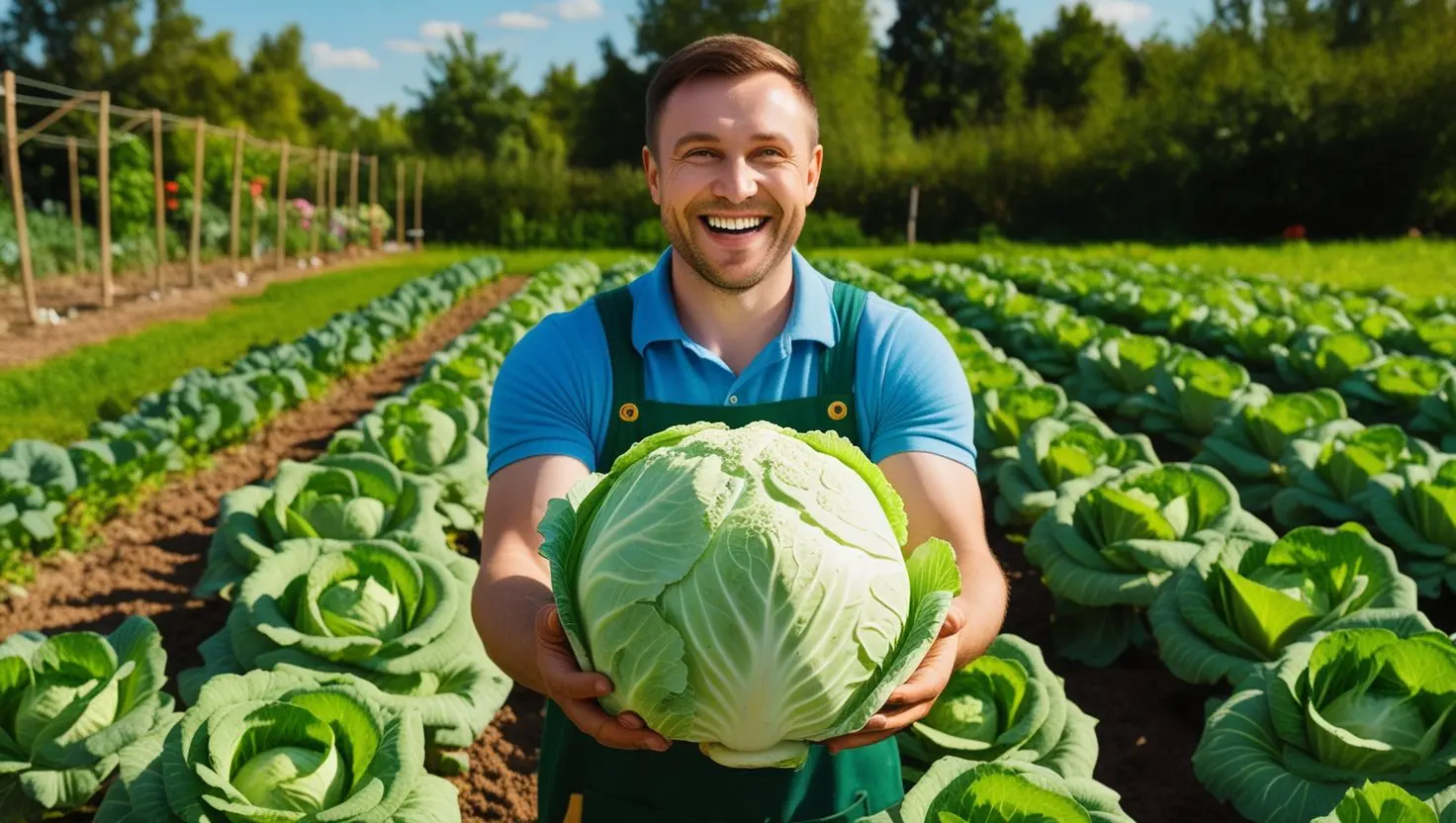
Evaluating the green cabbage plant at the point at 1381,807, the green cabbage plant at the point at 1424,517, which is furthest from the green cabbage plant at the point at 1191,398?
the green cabbage plant at the point at 1381,807

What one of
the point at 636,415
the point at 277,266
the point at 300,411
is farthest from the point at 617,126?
the point at 636,415

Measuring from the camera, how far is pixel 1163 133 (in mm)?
32781

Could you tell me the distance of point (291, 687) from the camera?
8.98 ft

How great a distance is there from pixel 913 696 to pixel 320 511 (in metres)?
3.25

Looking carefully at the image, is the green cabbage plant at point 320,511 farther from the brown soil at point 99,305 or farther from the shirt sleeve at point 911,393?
the brown soil at point 99,305

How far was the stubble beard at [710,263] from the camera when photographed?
2.24 metres

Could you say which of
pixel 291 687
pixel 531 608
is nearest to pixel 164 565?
pixel 291 687

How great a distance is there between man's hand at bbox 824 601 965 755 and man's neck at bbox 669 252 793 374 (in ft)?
2.63

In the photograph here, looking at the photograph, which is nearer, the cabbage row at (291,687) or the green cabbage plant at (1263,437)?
the cabbage row at (291,687)

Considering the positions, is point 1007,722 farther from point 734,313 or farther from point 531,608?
point 531,608

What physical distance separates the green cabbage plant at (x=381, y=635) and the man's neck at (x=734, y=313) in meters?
1.44

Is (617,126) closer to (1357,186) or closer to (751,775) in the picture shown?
(1357,186)

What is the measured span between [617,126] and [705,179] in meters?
48.4

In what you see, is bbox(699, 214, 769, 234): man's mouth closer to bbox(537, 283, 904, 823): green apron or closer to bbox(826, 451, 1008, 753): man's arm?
bbox(537, 283, 904, 823): green apron
